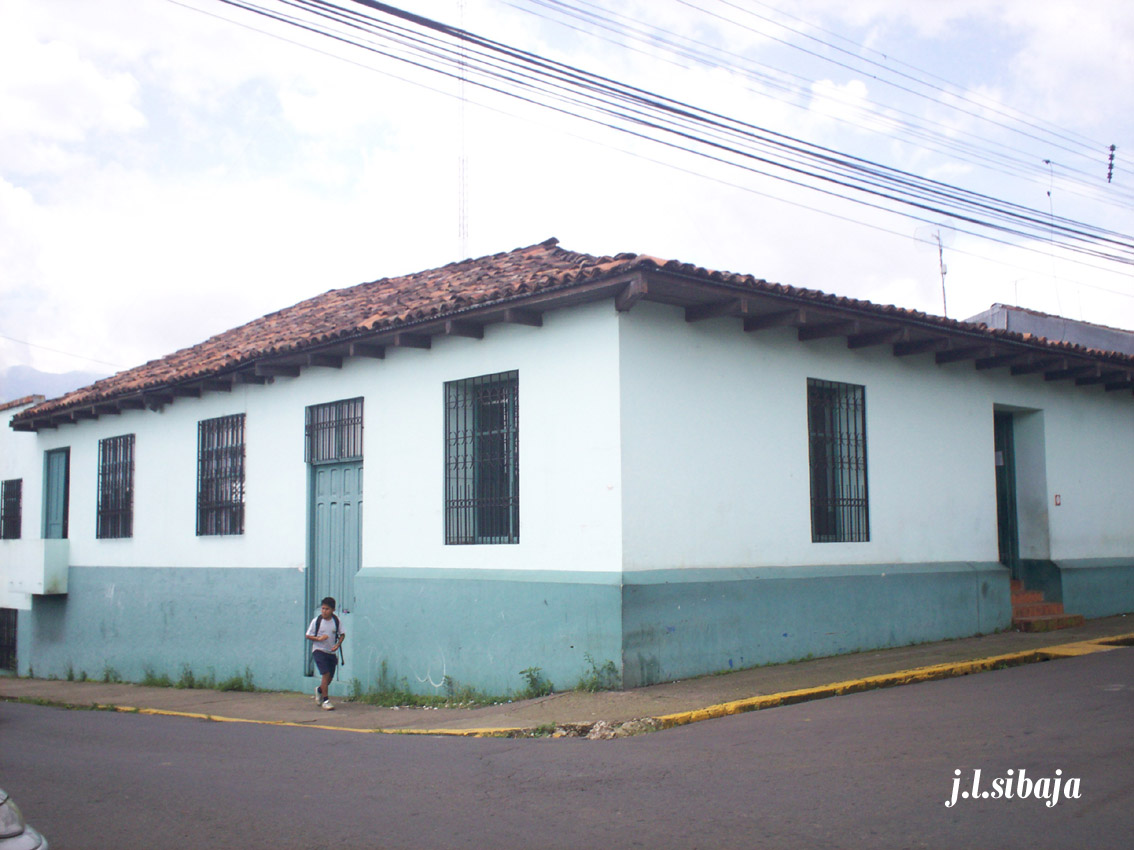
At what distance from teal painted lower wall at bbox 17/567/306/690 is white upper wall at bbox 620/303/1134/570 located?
533 centimetres

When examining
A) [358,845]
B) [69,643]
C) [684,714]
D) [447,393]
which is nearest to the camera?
[358,845]

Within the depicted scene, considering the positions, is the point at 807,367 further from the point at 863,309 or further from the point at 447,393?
the point at 447,393

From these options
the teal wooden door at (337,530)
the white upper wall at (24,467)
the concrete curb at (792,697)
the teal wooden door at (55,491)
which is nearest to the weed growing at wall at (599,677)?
the concrete curb at (792,697)

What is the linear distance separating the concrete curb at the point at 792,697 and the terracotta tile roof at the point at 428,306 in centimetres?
339

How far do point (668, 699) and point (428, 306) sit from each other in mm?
4378

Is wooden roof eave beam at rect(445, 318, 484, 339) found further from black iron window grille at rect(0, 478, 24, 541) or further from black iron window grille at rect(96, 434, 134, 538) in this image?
black iron window grille at rect(0, 478, 24, 541)

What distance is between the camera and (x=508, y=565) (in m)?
10.0

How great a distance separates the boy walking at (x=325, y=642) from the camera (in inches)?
434

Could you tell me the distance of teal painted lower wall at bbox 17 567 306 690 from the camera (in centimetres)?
1302

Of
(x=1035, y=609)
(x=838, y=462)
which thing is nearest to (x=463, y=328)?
(x=838, y=462)

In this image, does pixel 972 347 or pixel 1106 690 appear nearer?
pixel 1106 690

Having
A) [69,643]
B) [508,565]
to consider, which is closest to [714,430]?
[508,565]

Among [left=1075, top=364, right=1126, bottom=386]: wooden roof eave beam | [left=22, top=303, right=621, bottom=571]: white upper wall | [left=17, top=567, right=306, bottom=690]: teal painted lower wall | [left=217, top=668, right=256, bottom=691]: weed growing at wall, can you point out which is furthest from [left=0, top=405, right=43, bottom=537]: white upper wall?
[left=1075, top=364, right=1126, bottom=386]: wooden roof eave beam

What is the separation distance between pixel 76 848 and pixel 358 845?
137cm
